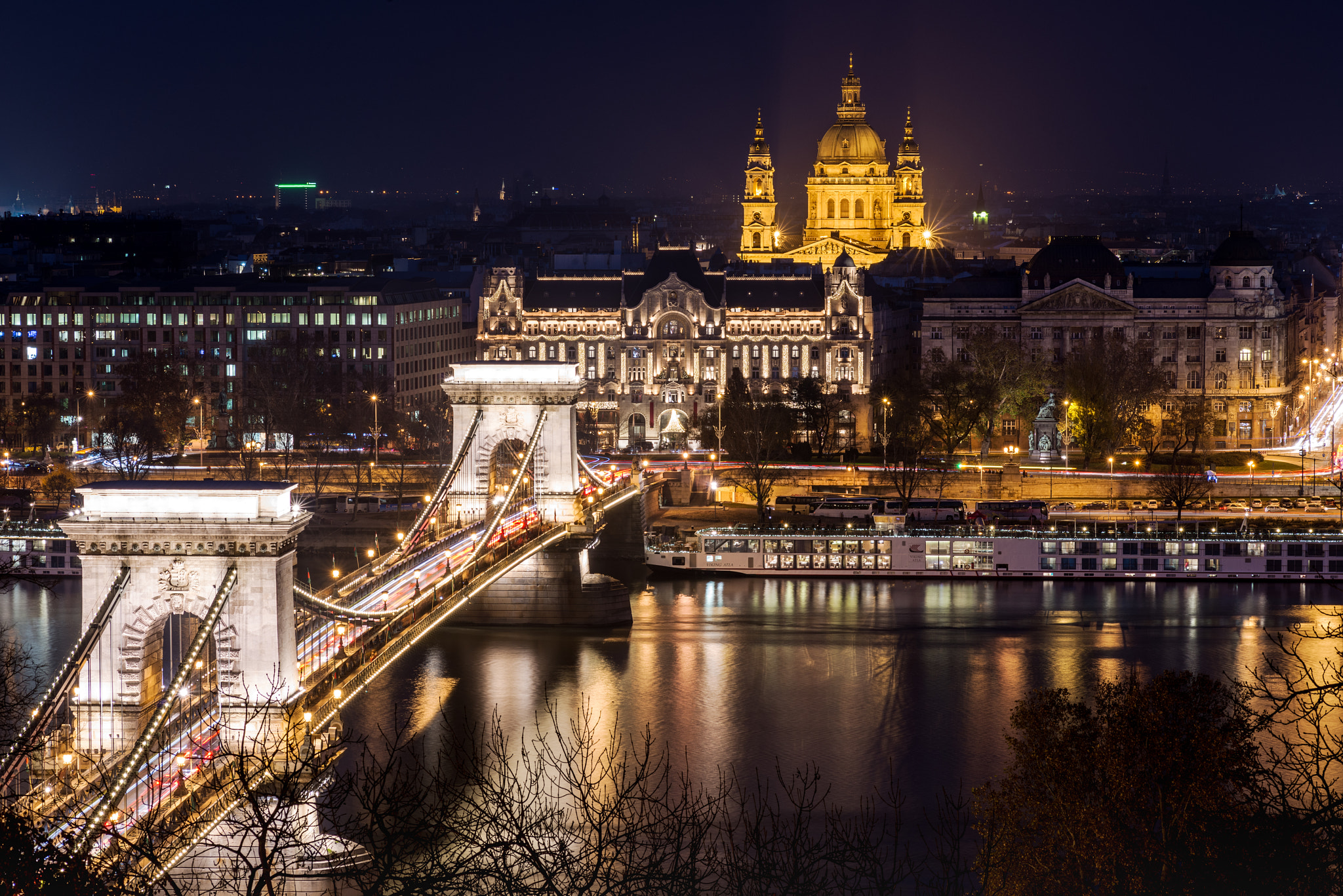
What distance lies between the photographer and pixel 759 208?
244ft

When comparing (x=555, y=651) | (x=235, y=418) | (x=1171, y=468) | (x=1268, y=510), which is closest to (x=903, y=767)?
(x=555, y=651)

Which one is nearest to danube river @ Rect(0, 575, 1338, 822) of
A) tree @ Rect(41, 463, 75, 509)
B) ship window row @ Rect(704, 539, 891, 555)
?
ship window row @ Rect(704, 539, 891, 555)

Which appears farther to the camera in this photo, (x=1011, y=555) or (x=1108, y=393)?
(x=1108, y=393)

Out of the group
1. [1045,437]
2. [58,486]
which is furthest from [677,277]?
[58,486]

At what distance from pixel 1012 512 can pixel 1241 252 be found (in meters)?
16.9

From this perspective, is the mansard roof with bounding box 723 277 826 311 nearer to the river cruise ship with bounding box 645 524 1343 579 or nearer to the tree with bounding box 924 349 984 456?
the tree with bounding box 924 349 984 456

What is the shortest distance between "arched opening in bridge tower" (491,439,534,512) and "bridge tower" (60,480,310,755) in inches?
509

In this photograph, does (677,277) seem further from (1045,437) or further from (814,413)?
(1045,437)

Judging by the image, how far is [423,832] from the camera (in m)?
20.3

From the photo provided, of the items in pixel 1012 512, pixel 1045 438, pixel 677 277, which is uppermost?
pixel 677 277

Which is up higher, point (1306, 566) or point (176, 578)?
point (176, 578)

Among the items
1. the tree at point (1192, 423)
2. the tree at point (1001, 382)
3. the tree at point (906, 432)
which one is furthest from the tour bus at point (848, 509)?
the tree at point (1192, 423)

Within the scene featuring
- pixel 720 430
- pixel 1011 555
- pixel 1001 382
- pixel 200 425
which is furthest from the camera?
pixel 200 425

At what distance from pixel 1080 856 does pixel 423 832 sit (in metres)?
6.85
